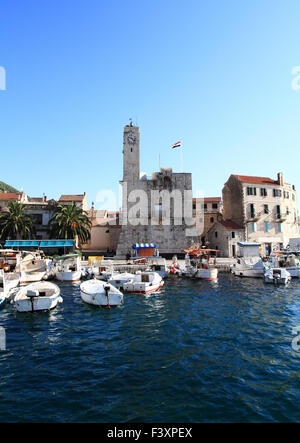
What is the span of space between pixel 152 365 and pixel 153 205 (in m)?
41.8

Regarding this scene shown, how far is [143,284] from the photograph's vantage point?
23594mm

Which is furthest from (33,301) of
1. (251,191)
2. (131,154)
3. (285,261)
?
(251,191)

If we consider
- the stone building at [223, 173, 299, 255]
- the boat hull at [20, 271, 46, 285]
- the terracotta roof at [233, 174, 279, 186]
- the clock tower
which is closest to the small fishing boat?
the boat hull at [20, 271, 46, 285]

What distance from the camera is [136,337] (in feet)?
41.4

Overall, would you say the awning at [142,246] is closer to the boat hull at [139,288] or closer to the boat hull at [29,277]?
the boat hull at [29,277]

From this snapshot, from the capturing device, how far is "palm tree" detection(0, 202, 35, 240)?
4588 centimetres

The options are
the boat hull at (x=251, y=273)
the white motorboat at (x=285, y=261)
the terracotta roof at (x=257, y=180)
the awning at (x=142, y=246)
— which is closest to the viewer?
the boat hull at (x=251, y=273)

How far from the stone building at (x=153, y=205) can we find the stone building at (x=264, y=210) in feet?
32.3

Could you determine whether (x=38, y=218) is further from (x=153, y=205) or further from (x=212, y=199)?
(x=212, y=199)

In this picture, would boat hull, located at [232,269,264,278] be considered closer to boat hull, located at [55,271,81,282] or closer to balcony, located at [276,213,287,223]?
boat hull, located at [55,271,81,282]

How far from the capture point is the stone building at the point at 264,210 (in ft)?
164

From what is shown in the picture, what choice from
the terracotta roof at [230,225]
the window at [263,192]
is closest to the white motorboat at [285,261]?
the terracotta roof at [230,225]

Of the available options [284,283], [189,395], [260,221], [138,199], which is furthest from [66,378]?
[260,221]
